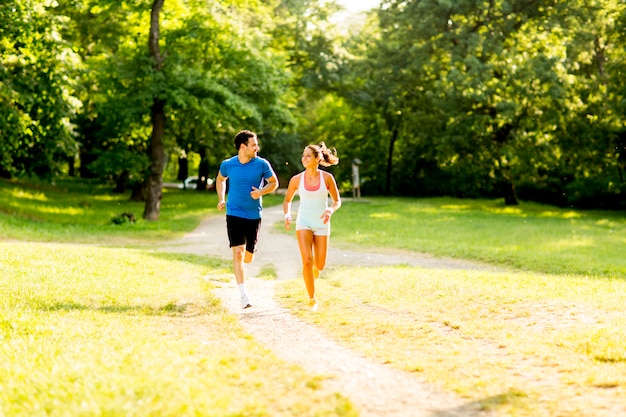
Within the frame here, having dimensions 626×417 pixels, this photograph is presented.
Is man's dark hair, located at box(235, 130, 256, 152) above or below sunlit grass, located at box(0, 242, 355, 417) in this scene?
above

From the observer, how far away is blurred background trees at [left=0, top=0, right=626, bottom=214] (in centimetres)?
2578

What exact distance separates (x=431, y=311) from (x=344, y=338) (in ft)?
7.55

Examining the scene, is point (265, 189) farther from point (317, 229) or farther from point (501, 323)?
point (501, 323)

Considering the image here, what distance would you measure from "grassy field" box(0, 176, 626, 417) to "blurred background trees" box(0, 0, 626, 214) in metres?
11.4

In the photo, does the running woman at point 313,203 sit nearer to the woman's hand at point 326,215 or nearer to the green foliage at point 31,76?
the woman's hand at point 326,215

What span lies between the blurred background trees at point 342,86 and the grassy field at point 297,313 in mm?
11386

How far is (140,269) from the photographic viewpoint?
13.8 meters

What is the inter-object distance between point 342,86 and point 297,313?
42267 millimetres

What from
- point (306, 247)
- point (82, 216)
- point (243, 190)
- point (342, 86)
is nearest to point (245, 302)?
point (306, 247)

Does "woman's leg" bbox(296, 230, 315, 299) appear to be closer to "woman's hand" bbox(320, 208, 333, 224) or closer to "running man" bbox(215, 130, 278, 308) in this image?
"woman's hand" bbox(320, 208, 333, 224)

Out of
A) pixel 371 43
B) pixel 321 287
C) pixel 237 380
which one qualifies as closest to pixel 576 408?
pixel 237 380

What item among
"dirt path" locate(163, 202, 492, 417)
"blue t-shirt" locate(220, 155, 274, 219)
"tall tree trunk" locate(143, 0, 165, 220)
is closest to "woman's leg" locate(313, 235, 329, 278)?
"dirt path" locate(163, 202, 492, 417)

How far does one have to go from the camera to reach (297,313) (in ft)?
31.5

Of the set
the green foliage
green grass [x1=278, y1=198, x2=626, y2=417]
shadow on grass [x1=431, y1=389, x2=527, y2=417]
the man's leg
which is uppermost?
the green foliage
